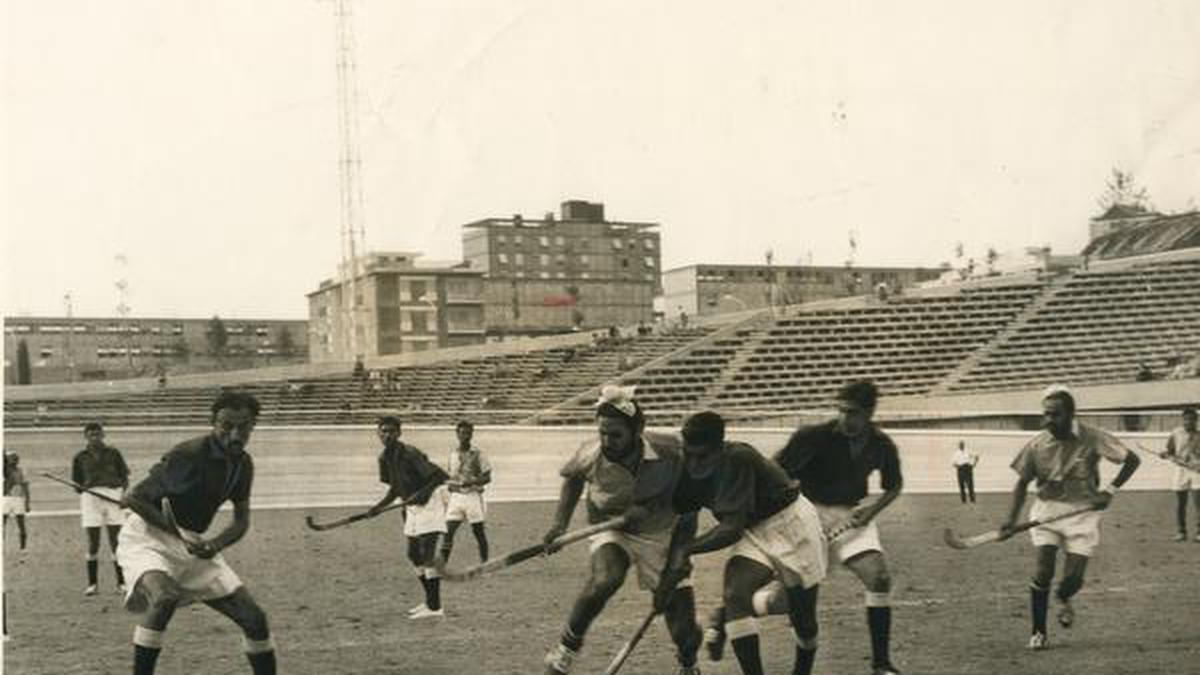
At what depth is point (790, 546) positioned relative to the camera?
234 inches

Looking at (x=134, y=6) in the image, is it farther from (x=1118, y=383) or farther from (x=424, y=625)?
(x=1118, y=383)

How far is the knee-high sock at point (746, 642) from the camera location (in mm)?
5680

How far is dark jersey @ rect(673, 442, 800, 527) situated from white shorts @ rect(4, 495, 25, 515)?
21.0 ft

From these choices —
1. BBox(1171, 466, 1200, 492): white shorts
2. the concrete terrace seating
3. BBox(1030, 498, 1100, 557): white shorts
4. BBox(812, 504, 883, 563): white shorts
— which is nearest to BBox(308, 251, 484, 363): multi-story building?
BBox(812, 504, 883, 563): white shorts

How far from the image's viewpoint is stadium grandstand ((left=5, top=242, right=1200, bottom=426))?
12.4 m

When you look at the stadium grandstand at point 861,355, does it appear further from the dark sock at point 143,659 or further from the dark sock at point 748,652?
the dark sock at point 748,652

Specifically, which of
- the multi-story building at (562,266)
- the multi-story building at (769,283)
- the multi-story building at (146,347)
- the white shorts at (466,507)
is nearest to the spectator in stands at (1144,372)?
the multi-story building at (769,283)

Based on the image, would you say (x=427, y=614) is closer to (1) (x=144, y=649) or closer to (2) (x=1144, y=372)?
(1) (x=144, y=649)

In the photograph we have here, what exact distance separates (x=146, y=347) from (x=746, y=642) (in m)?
6.16

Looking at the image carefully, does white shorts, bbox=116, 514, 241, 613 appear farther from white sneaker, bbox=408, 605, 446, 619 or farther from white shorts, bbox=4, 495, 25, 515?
white shorts, bbox=4, 495, 25, 515

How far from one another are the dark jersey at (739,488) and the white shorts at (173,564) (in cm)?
192

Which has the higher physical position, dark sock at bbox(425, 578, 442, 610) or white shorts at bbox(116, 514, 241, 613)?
white shorts at bbox(116, 514, 241, 613)

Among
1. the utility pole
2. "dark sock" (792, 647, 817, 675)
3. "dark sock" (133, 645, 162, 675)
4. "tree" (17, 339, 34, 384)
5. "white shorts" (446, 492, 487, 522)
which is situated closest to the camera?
"dark sock" (133, 645, 162, 675)

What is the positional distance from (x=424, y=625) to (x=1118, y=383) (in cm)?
762
